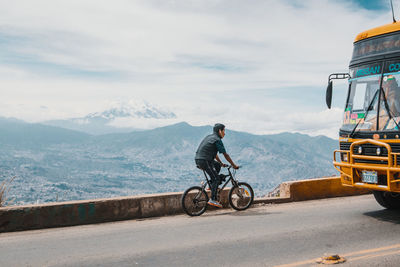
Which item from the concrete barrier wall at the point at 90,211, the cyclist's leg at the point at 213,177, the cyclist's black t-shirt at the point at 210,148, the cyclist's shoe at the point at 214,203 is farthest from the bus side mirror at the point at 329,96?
the cyclist's shoe at the point at 214,203

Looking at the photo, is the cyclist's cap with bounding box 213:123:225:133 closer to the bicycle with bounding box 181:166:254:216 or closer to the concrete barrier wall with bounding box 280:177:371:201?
the bicycle with bounding box 181:166:254:216

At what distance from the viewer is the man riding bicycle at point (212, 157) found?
8445 millimetres

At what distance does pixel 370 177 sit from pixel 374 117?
101 cm

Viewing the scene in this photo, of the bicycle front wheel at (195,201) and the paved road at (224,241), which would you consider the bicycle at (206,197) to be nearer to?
the bicycle front wheel at (195,201)

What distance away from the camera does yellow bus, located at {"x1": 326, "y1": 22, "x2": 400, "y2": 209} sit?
655 centimetres

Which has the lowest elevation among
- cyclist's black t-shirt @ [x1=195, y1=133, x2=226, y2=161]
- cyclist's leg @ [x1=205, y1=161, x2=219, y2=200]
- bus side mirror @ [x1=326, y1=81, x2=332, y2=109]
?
cyclist's leg @ [x1=205, y1=161, x2=219, y2=200]

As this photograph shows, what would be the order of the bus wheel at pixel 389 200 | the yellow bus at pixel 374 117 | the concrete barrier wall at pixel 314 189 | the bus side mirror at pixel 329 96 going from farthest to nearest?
the concrete barrier wall at pixel 314 189 < the bus side mirror at pixel 329 96 < the bus wheel at pixel 389 200 < the yellow bus at pixel 374 117

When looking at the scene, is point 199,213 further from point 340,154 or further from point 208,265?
point 208,265

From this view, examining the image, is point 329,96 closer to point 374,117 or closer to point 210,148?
point 374,117

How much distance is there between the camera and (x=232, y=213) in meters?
8.53

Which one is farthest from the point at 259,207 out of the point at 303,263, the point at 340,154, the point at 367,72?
the point at 303,263

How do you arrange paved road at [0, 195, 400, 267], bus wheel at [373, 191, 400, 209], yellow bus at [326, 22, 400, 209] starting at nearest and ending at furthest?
paved road at [0, 195, 400, 267]
yellow bus at [326, 22, 400, 209]
bus wheel at [373, 191, 400, 209]

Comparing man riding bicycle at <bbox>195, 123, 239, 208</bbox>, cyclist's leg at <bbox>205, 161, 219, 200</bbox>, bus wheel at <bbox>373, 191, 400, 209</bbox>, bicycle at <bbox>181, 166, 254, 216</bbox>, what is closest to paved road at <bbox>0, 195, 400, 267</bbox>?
bus wheel at <bbox>373, 191, 400, 209</bbox>

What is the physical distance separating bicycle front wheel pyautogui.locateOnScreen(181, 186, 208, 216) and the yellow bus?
2808mm
